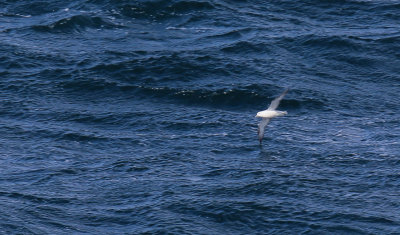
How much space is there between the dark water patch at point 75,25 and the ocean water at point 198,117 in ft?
0.54

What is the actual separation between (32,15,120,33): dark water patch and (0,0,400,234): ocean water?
0.16 meters

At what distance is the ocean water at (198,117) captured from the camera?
77188 mm

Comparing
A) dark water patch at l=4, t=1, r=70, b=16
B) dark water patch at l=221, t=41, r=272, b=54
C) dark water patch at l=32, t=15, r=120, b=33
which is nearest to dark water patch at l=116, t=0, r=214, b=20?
dark water patch at l=32, t=15, r=120, b=33

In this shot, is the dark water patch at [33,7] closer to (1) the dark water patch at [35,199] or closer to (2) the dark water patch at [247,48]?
(2) the dark water patch at [247,48]

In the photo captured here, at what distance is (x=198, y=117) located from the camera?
9375 centimetres

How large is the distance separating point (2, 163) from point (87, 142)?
8.43 metres

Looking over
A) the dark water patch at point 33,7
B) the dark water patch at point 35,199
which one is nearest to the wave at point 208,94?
the dark water patch at point 33,7

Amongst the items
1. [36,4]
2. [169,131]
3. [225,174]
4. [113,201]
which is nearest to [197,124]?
[169,131]

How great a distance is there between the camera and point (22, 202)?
78438 mm

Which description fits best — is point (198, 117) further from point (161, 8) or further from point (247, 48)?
point (161, 8)

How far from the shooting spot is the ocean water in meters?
77.2

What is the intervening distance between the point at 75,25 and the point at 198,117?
84.0ft

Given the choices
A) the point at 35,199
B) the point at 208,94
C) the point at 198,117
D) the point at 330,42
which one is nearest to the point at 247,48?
the point at 330,42

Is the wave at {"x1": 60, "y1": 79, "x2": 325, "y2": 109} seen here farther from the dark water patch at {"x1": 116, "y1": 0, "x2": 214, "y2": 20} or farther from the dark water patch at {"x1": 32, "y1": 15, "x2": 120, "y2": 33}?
the dark water patch at {"x1": 116, "y1": 0, "x2": 214, "y2": 20}
